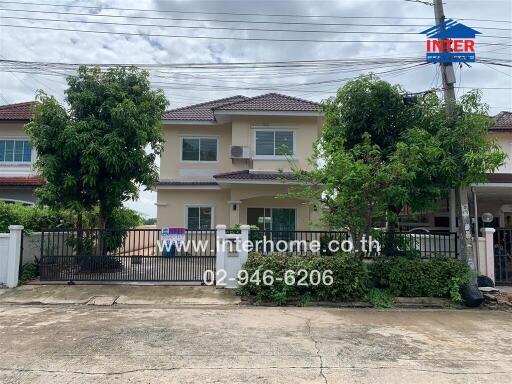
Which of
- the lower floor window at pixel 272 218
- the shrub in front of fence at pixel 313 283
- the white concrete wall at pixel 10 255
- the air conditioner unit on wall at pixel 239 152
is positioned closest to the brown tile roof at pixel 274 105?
the air conditioner unit on wall at pixel 239 152

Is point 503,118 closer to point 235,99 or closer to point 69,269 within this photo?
point 235,99

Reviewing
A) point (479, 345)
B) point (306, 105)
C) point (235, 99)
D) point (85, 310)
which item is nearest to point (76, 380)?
point (85, 310)

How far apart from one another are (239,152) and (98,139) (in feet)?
19.9

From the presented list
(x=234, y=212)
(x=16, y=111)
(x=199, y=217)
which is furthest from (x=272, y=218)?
(x=16, y=111)

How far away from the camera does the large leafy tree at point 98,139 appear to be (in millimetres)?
10422

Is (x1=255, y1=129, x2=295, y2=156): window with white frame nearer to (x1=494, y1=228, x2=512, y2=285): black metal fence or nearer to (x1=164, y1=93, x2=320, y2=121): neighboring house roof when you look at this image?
(x1=164, y1=93, x2=320, y2=121): neighboring house roof

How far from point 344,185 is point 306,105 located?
24.9 feet

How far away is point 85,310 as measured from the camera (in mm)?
8055

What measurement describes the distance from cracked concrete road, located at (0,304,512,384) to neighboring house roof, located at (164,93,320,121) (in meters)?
8.76

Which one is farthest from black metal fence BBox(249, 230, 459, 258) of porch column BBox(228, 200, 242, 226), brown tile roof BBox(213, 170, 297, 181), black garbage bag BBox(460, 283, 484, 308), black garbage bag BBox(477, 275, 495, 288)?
porch column BBox(228, 200, 242, 226)

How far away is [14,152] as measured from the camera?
17656mm

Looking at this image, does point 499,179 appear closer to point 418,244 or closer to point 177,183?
point 418,244

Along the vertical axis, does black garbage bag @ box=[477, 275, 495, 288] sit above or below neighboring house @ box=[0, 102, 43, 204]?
below

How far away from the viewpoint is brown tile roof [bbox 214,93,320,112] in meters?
15.0
